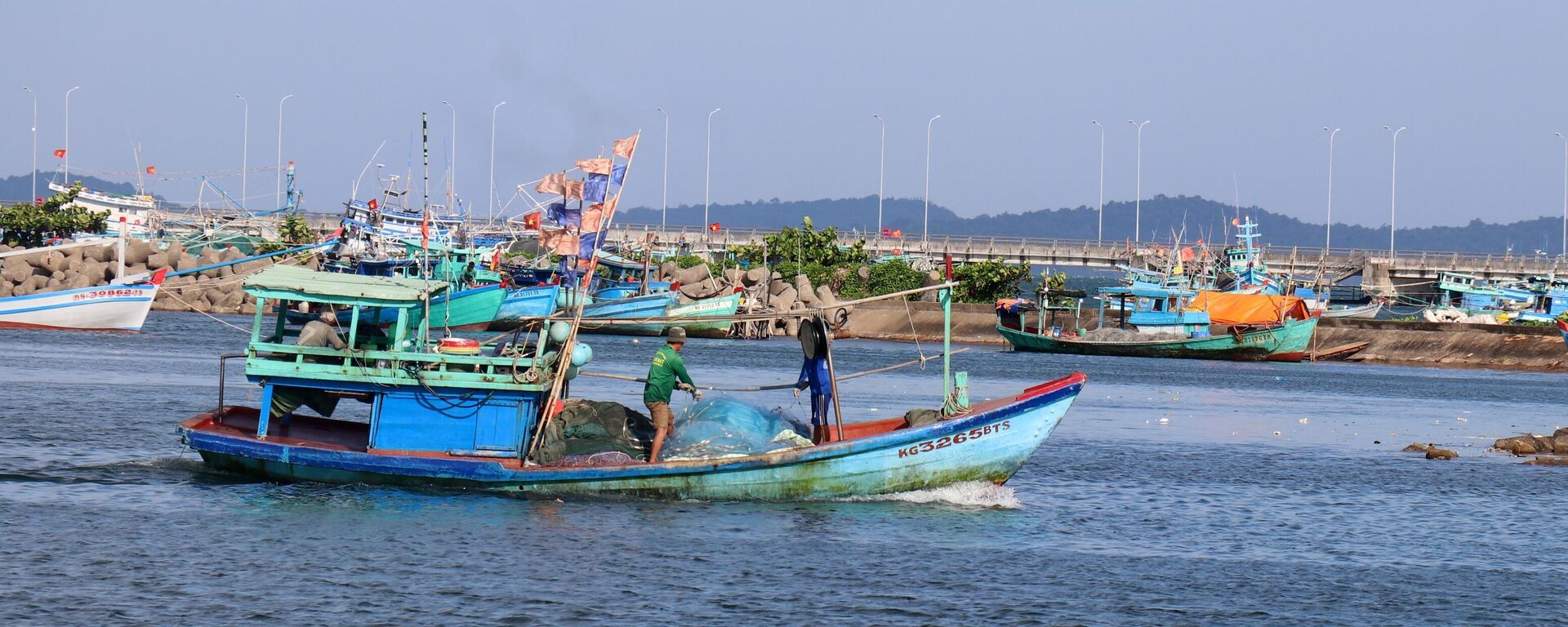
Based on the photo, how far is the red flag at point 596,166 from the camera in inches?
848

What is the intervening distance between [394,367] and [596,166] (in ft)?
15.3

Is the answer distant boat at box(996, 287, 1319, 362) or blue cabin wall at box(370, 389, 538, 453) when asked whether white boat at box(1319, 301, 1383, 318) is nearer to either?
distant boat at box(996, 287, 1319, 362)

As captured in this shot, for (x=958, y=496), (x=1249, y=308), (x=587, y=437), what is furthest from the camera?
(x=1249, y=308)

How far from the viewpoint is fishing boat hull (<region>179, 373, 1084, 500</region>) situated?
18.1 m

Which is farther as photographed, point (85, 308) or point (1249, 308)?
point (1249, 308)

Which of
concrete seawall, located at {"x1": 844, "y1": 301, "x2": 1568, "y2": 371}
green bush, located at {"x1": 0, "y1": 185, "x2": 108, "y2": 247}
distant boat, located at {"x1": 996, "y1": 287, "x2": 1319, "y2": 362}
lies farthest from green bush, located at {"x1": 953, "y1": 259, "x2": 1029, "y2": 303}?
green bush, located at {"x1": 0, "y1": 185, "x2": 108, "y2": 247}

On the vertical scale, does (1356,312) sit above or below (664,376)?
above

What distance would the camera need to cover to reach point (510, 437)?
18.6 meters

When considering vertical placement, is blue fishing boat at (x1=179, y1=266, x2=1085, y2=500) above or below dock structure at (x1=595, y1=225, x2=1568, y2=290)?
below

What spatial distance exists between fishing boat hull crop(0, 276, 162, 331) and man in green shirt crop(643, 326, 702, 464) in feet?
127

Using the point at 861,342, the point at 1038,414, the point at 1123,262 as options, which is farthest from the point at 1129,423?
the point at 1123,262

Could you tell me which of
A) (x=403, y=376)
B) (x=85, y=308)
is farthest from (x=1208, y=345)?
(x=403, y=376)

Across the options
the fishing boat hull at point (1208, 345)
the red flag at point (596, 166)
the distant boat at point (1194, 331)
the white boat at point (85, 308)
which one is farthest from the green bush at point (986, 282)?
the red flag at point (596, 166)

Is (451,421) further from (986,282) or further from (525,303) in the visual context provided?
(986,282)
